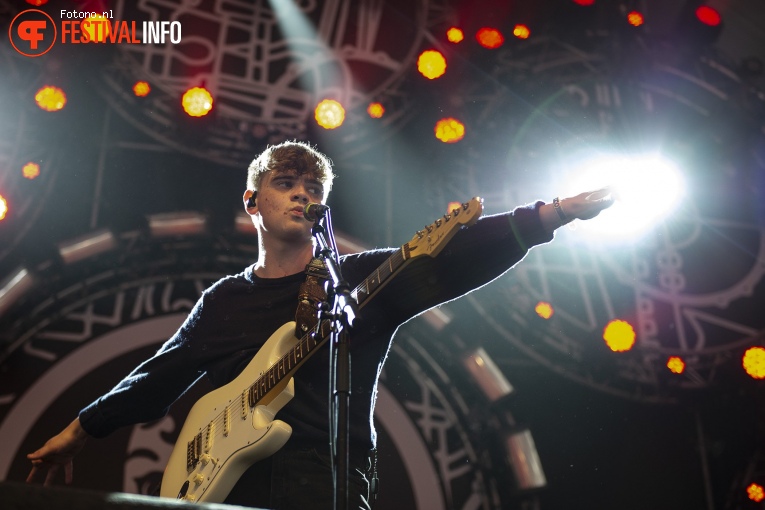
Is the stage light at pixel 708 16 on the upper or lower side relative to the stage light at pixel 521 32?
upper

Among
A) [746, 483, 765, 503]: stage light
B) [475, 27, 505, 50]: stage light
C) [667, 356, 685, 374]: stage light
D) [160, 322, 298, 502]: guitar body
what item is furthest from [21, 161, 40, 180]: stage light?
[746, 483, 765, 503]: stage light

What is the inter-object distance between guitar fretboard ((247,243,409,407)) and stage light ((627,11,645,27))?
405 centimetres

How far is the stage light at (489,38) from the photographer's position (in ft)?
17.5

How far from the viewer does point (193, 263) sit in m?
4.26

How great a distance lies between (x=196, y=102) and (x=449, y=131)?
1.56 m

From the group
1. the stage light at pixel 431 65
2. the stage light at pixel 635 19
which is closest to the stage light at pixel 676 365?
the stage light at pixel 431 65

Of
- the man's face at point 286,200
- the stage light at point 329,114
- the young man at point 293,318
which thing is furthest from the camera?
the stage light at point 329,114

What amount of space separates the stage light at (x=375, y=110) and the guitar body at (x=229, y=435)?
262cm

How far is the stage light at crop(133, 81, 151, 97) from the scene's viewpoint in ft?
15.0

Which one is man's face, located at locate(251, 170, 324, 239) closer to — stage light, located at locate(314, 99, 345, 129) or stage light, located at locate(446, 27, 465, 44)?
stage light, located at locate(314, 99, 345, 129)

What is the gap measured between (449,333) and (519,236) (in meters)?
2.23

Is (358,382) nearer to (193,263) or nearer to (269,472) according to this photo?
(269,472)

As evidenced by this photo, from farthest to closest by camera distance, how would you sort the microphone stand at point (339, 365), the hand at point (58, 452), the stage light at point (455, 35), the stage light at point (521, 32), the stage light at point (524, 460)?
1. the stage light at point (521, 32)
2. the stage light at point (455, 35)
3. the stage light at point (524, 460)
4. the hand at point (58, 452)
5. the microphone stand at point (339, 365)

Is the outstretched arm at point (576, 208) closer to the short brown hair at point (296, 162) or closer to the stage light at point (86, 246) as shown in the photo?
the short brown hair at point (296, 162)
